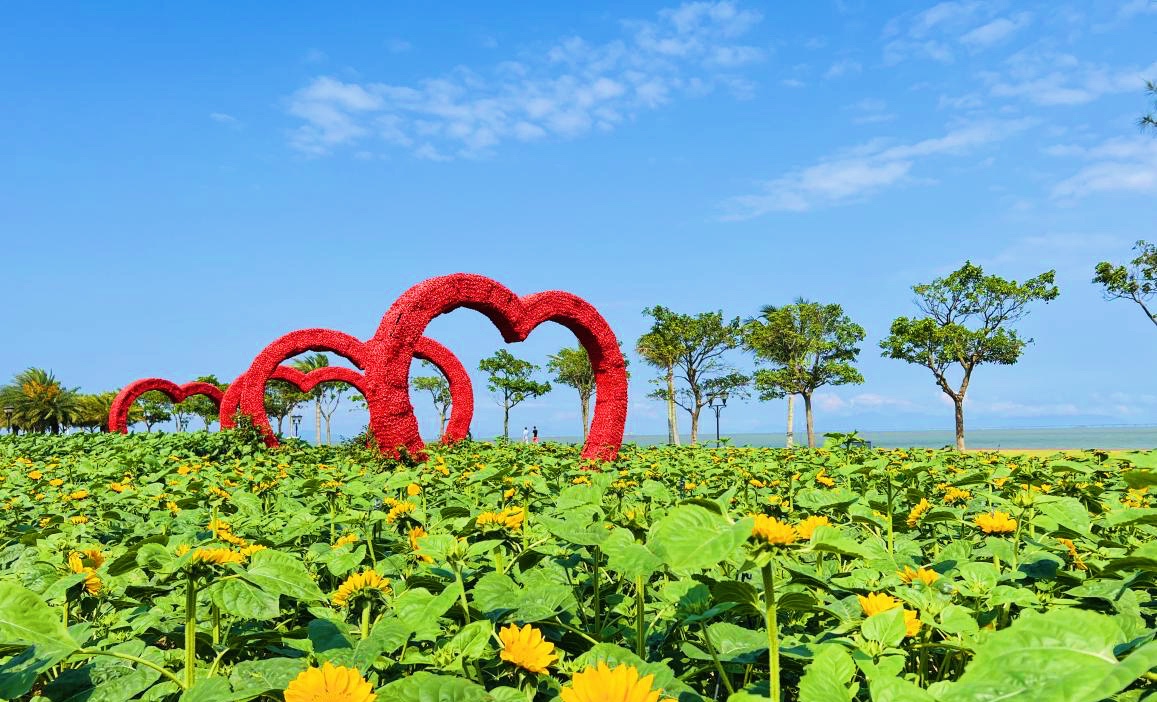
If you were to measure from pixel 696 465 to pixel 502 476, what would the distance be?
9.90 feet

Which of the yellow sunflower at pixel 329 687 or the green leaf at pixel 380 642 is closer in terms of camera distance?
the yellow sunflower at pixel 329 687

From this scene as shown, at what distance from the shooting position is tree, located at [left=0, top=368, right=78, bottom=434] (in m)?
54.2

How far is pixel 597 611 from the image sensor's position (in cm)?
179

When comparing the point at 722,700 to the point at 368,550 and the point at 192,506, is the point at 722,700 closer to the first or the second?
the point at 368,550

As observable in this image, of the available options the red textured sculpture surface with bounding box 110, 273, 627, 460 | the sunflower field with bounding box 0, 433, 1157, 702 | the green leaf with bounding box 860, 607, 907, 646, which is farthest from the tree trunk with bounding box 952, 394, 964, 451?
the green leaf with bounding box 860, 607, 907, 646

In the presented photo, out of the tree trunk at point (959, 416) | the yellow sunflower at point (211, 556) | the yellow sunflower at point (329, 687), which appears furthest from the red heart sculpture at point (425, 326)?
the tree trunk at point (959, 416)

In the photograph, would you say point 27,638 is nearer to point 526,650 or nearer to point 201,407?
point 526,650

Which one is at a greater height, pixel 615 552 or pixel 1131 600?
pixel 615 552

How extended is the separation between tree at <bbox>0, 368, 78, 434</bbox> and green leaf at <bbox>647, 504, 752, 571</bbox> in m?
67.7

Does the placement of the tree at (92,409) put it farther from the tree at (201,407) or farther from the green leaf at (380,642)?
the green leaf at (380,642)

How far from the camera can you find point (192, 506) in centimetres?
361

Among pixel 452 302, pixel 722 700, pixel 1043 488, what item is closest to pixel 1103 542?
pixel 1043 488

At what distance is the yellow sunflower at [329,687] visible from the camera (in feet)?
3.55

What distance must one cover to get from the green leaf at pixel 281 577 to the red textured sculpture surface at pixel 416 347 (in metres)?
9.53
